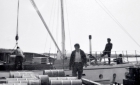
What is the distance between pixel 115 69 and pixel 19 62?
275 inches

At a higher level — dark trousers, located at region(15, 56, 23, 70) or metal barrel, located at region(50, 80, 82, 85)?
dark trousers, located at region(15, 56, 23, 70)

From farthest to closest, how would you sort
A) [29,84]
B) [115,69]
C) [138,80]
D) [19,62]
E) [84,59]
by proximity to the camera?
1. [115,69]
2. [19,62]
3. [84,59]
4. [138,80]
5. [29,84]

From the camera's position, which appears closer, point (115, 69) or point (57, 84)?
point (57, 84)

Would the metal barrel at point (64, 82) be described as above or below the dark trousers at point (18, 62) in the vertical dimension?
below

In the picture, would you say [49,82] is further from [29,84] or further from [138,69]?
[138,69]

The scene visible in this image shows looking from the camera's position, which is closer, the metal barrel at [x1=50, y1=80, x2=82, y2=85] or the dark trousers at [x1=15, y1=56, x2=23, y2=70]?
the metal barrel at [x1=50, y1=80, x2=82, y2=85]

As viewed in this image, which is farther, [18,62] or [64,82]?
[18,62]

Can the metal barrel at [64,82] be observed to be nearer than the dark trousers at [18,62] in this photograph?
Yes

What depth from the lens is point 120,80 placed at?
16.4 m

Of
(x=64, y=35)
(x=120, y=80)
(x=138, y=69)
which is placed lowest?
(x=120, y=80)

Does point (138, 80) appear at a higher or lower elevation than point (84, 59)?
lower

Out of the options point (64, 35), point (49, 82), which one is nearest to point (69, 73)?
point (64, 35)

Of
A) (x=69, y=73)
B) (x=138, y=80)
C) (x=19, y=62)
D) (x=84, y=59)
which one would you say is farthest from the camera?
(x=19, y=62)

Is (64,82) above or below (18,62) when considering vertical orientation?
below
